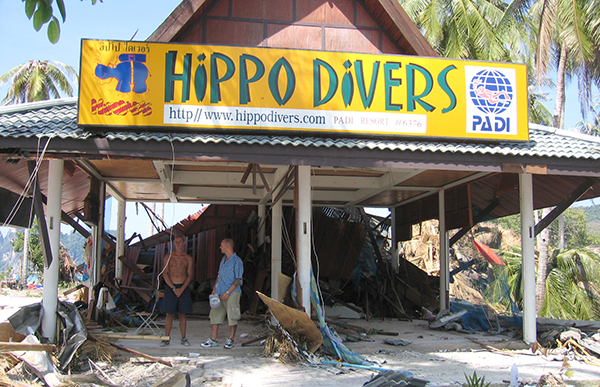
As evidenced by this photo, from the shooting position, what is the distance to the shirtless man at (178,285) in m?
7.82

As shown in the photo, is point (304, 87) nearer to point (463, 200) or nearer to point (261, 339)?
point (261, 339)

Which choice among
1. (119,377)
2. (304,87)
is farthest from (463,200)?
(119,377)

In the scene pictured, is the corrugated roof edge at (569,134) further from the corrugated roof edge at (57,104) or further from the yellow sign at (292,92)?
the yellow sign at (292,92)

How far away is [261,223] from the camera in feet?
41.2

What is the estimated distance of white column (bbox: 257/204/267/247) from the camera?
1256 centimetres

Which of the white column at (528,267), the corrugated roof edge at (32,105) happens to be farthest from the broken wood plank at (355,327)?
the corrugated roof edge at (32,105)

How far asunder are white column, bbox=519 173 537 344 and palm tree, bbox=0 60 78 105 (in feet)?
94.4

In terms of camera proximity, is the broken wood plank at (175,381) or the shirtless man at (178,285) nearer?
the broken wood plank at (175,381)

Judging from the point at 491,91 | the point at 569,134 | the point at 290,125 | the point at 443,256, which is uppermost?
the point at 491,91

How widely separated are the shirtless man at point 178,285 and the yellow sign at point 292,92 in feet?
6.80

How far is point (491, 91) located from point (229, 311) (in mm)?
5302

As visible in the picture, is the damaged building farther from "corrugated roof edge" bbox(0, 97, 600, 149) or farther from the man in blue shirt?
the man in blue shirt

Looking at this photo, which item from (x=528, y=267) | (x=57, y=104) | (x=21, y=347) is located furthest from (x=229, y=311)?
(x=528, y=267)

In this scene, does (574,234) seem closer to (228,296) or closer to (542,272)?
(542,272)
